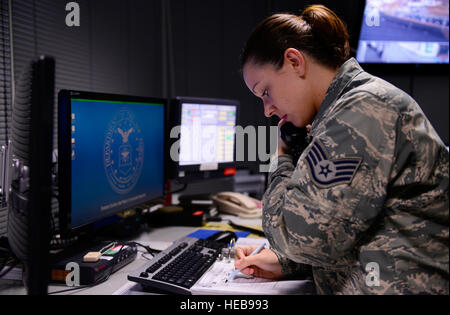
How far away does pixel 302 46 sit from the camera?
2.96ft

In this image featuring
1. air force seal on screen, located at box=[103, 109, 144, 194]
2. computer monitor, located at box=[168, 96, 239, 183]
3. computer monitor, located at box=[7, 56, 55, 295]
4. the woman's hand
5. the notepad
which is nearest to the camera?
computer monitor, located at box=[7, 56, 55, 295]

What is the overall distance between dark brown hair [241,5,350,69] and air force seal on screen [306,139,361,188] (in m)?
0.28

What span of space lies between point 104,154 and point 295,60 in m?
0.67

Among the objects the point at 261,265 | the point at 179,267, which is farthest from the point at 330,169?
the point at 179,267

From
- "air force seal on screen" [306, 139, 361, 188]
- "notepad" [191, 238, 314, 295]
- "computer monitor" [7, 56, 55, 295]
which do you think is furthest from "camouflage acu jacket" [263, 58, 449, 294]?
"computer monitor" [7, 56, 55, 295]

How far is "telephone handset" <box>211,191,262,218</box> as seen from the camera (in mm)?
1795

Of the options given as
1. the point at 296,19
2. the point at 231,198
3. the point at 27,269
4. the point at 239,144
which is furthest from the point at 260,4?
the point at 27,269

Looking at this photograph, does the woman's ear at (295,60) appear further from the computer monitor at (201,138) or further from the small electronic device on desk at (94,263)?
the computer monitor at (201,138)

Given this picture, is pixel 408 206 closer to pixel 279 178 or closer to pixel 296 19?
pixel 279 178

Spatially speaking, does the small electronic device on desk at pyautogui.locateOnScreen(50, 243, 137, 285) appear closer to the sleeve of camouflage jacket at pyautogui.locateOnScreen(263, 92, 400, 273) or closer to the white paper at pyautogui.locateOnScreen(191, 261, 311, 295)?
the white paper at pyautogui.locateOnScreen(191, 261, 311, 295)

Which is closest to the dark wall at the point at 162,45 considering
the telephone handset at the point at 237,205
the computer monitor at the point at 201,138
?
the computer monitor at the point at 201,138

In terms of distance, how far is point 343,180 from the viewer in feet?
2.34

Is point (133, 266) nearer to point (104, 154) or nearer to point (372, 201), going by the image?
point (104, 154)

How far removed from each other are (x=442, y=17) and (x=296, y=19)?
60.3 inches
